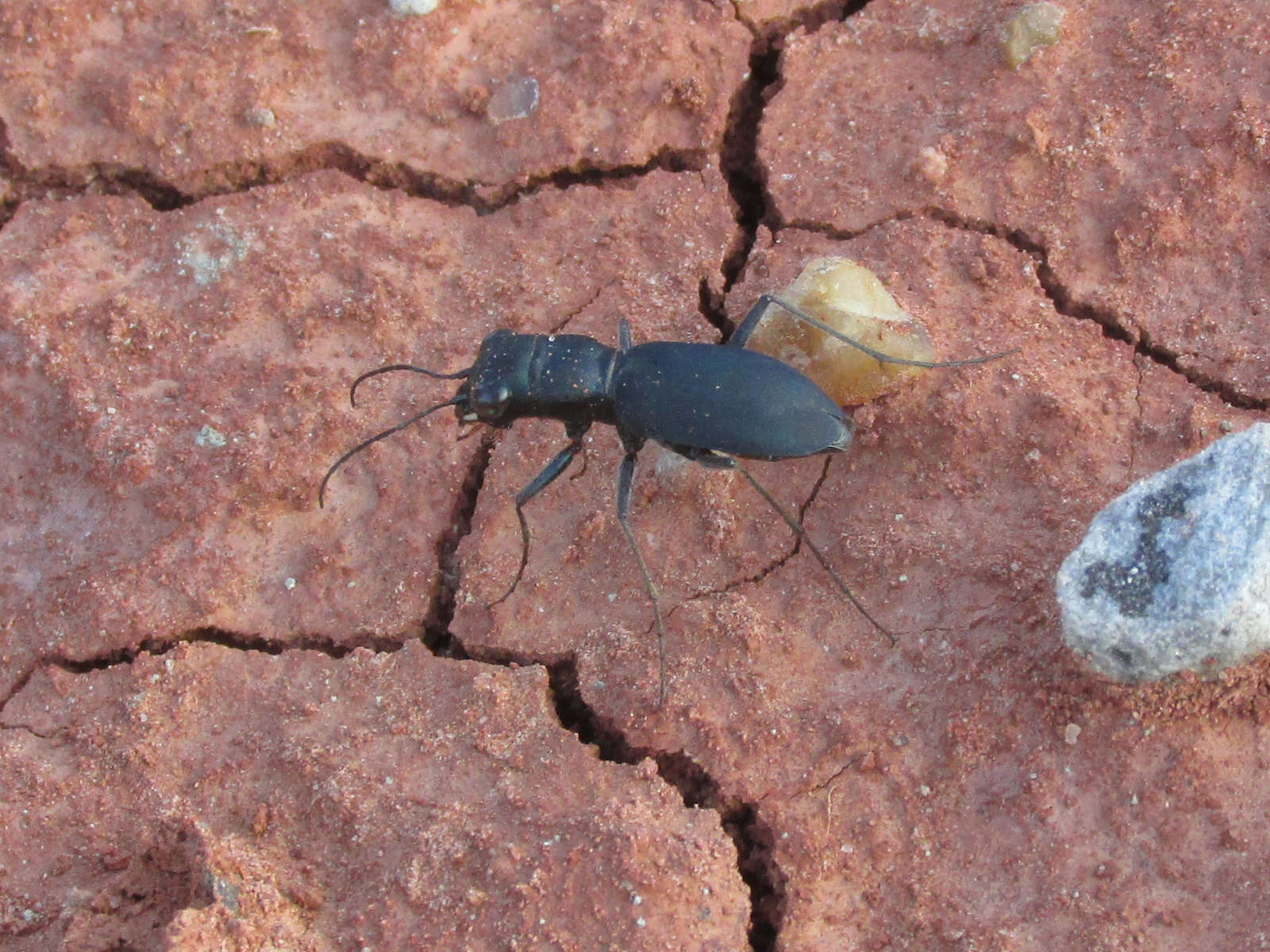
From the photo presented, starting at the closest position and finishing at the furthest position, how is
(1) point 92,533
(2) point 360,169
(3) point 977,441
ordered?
(3) point 977,441
(1) point 92,533
(2) point 360,169

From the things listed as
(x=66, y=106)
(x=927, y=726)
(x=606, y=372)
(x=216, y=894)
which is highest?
(x=66, y=106)

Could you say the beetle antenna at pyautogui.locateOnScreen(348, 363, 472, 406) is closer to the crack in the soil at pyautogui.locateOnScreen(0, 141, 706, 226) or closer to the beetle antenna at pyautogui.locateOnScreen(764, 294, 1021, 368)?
the crack in the soil at pyautogui.locateOnScreen(0, 141, 706, 226)

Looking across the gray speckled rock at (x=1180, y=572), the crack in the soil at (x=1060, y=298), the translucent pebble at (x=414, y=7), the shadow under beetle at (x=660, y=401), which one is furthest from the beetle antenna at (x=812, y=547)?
the translucent pebble at (x=414, y=7)

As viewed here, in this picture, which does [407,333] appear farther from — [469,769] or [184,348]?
[469,769]

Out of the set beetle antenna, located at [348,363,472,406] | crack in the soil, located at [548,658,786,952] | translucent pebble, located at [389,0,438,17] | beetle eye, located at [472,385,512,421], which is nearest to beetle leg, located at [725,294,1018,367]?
beetle eye, located at [472,385,512,421]

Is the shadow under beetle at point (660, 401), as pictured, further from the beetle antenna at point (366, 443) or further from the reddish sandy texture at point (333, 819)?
the reddish sandy texture at point (333, 819)

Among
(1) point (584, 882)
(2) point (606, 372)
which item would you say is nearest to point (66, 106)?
(2) point (606, 372)

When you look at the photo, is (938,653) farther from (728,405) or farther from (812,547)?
(728,405)
